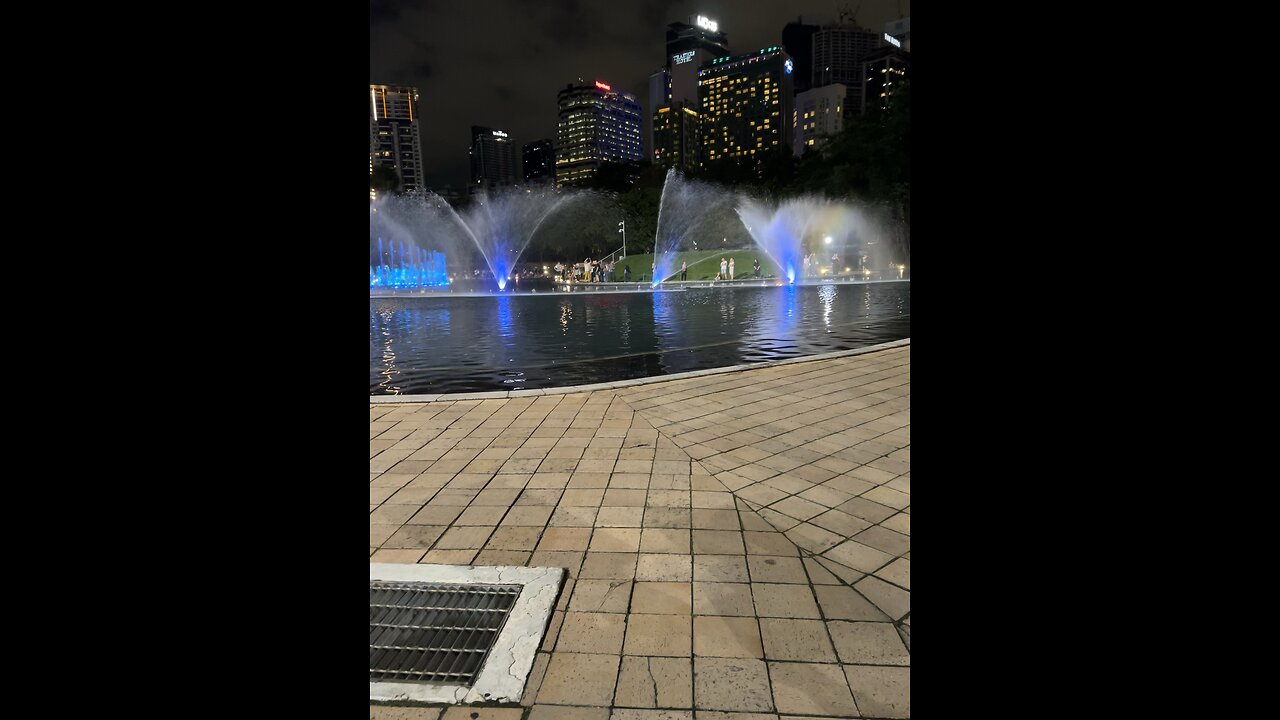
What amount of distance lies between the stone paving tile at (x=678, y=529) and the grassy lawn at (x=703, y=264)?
4993 cm

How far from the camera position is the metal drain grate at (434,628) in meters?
2.65

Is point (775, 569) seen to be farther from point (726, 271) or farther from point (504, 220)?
point (504, 220)

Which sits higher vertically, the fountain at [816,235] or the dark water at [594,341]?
the fountain at [816,235]

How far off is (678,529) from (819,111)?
16096 cm

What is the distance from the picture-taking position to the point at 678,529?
12.7ft

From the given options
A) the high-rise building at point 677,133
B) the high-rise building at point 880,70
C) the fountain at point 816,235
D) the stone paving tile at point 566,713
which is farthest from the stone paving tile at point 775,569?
the high-rise building at point 880,70

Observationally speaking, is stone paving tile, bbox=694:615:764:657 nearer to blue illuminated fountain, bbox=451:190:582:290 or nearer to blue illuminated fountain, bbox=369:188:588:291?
blue illuminated fountain, bbox=369:188:588:291

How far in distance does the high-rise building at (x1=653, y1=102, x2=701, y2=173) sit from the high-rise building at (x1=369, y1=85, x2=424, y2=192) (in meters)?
58.0

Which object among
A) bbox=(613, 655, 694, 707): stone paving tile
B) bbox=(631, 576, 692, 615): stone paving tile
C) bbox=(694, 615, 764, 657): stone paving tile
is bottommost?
bbox=(613, 655, 694, 707): stone paving tile

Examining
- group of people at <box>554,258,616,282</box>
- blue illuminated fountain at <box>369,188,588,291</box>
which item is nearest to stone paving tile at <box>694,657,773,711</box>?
blue illuminated fountain at <box>369,188,588,291</box>

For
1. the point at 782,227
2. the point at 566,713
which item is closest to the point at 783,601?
the point at 566,713

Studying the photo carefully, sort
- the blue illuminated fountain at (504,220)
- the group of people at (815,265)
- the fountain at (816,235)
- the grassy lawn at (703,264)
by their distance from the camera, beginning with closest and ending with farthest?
the fountain at (816,235) → the blue illuminated fountain at (504,220) → the grassy lawn at (703,264) → the group of people at (815,265)

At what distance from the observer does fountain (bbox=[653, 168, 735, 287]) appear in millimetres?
64812

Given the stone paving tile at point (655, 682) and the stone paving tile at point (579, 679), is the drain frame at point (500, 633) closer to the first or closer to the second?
the stone paving tile at point (579, 679)
